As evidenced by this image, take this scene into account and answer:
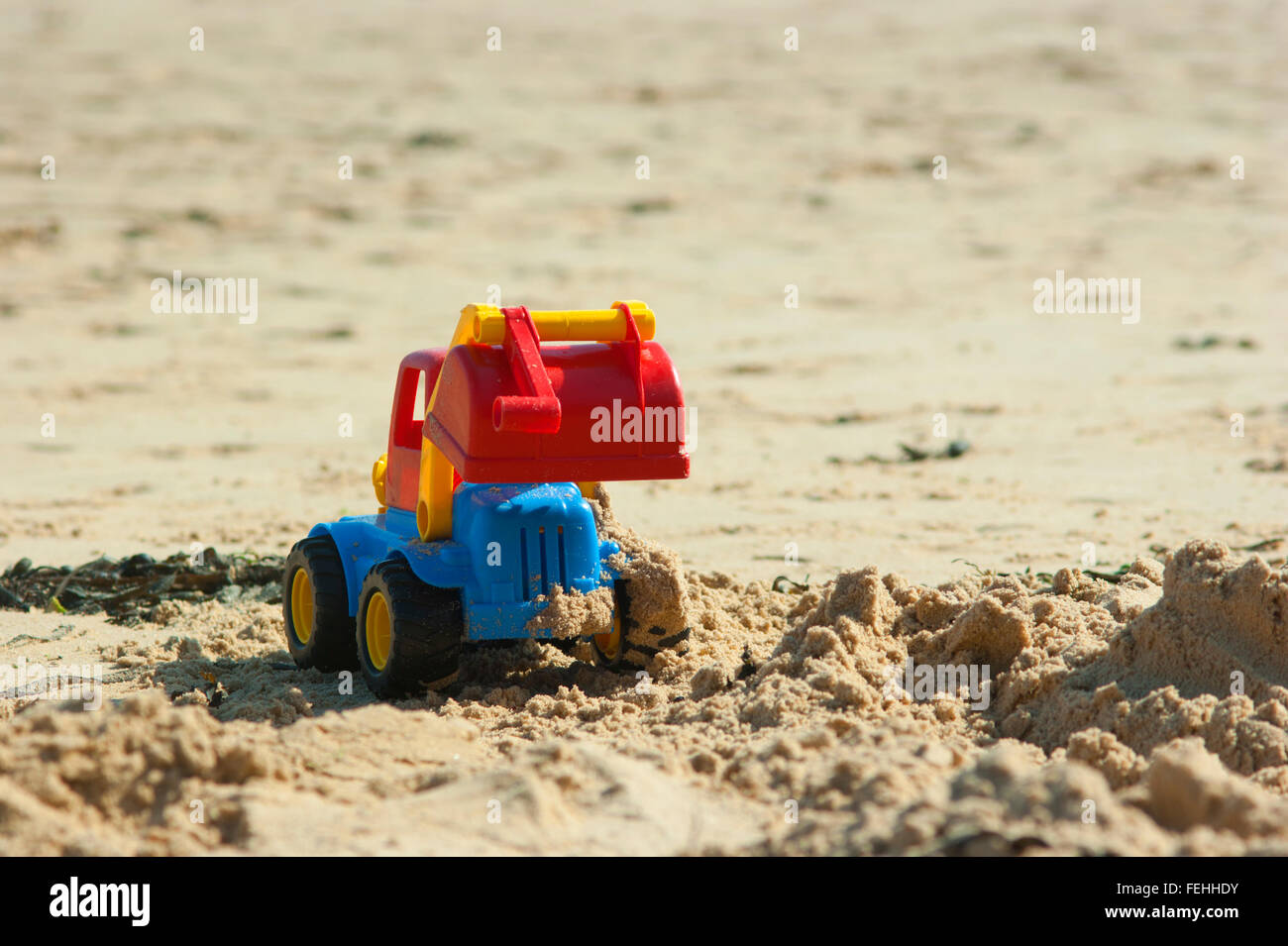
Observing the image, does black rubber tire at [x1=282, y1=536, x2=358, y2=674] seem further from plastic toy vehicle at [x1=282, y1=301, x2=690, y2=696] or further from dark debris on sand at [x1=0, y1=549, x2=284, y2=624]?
dark debris on sand at [x1=0, y1=549, x2=284, y2=624]

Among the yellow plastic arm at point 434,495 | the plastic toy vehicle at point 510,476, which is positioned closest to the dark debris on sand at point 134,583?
the plastic toy vehicle at point 510,476

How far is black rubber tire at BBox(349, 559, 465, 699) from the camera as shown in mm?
3805

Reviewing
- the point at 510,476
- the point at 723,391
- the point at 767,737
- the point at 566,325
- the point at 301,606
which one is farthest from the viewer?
the point at 723,391

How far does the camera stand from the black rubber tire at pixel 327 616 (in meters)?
4.19

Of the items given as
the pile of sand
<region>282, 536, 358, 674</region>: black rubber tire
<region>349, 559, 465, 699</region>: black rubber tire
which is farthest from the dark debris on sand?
<region>349, 559, 465, 699</region>: black rubber tire

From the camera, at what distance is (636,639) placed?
412 centimetres

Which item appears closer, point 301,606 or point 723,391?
point 301,606

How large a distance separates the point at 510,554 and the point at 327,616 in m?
0.68

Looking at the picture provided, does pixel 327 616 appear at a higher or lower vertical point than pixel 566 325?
lower

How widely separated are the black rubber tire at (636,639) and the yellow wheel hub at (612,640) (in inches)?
0.6

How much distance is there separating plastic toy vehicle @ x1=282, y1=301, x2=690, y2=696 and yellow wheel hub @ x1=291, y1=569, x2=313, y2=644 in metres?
0.24

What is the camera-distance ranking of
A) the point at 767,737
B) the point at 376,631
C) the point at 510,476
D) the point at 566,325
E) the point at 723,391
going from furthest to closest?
the point at 723,391
the point at 376,631
the point at 566,325
the point at 510,476
the point at 767,737

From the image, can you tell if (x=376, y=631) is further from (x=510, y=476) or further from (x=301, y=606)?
(x=510, y=476)

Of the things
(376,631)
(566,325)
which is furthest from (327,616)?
(566,325)
